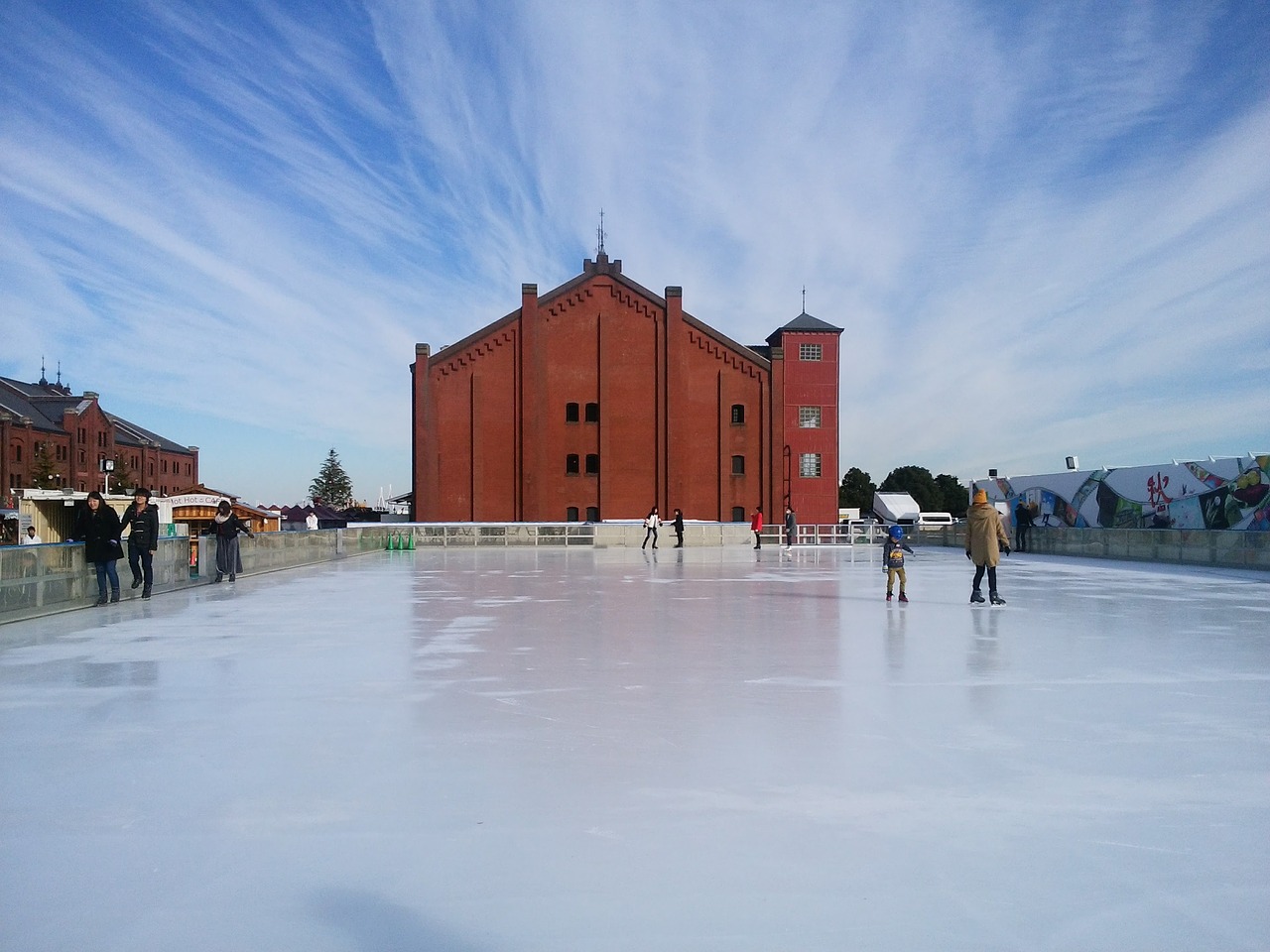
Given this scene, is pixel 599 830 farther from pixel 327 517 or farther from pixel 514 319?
pixel 327 517

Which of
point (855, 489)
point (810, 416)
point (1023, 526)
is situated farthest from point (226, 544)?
point (855, 489)

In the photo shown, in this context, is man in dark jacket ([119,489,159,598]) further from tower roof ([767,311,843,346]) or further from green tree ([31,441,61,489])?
green tree ([31,441,61,489])

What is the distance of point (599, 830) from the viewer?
3.87 metres

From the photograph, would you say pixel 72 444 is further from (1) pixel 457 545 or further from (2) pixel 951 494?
(2) pixel 951 494

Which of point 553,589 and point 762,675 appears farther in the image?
point 553,589

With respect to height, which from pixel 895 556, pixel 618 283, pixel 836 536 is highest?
pixel 618 283

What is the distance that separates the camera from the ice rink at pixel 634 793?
3092 millimetres

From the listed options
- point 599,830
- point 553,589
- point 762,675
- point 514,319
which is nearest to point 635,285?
point 514,319

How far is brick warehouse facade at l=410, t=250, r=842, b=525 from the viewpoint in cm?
4553

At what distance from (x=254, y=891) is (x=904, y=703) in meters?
4.63

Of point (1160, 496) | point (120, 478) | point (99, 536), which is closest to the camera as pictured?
point (99, 536)

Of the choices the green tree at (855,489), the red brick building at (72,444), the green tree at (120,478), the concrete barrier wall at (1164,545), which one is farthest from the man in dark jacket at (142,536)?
the green tree at (855,489)

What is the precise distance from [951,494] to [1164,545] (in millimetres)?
111329

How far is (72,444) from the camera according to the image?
263 feet
